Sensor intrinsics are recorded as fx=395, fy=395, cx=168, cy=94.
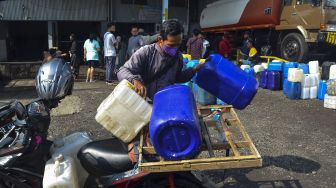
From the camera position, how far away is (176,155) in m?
2.67

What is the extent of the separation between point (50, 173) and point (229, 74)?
77.0 inches

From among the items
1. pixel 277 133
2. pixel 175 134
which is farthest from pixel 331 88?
pixel 175 134

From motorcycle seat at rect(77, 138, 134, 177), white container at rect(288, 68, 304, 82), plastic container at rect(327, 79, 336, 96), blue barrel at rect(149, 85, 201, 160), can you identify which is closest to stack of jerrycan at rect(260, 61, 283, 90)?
white container at rect(288, 68, 304, 82)

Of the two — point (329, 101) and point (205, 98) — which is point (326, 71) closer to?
point (329, 101)

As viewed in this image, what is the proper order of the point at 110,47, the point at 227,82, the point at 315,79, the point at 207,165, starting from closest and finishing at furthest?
the point at 207,165 < the point at 227,82 < the point at 315,79 < the point at 110,47

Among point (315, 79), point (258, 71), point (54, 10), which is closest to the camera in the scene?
point (315, 79)

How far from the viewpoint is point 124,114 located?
301 centimetres

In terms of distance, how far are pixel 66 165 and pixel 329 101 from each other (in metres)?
7.19

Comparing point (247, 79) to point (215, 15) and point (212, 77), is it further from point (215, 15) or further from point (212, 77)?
point (215, 15)

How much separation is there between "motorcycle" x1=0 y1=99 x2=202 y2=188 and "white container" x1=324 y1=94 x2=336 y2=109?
6.50m

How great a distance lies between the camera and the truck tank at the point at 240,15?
52.3 feet

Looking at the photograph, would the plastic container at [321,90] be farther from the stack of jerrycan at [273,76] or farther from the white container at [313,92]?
the stack of jerrycan at [273,76]

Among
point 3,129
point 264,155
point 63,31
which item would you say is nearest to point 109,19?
point 63,31

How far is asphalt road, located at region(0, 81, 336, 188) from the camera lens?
188 inches
